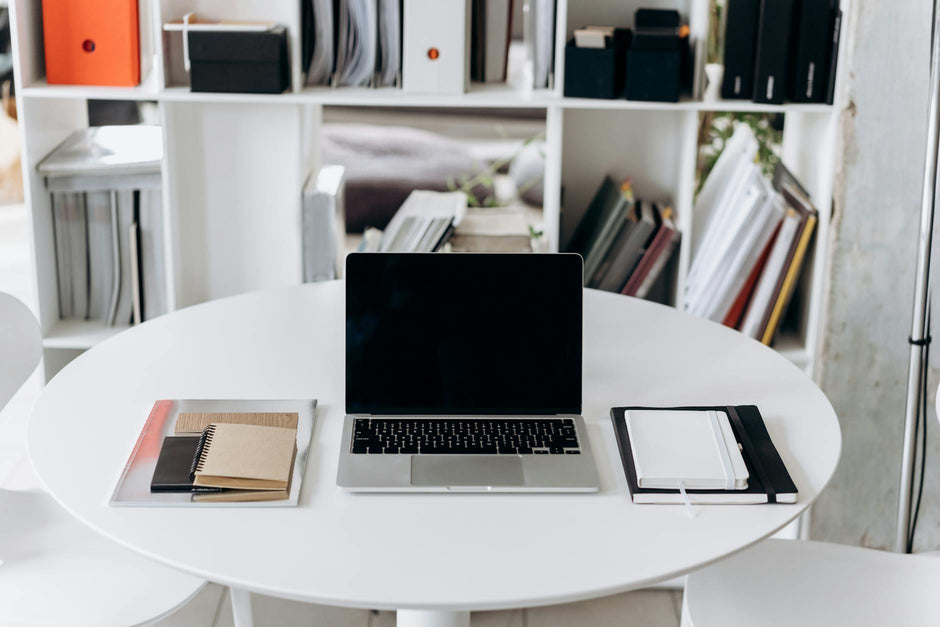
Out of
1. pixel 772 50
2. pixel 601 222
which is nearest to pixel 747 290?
pixel 601 222

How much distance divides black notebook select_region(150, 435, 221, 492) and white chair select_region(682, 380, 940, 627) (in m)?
0.75

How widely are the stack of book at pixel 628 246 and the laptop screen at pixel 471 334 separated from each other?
895 millimetres

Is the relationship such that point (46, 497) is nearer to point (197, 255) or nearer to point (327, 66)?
point (197, 255)

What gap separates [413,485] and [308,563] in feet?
0.63

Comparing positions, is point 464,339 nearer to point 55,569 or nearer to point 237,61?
point 55,569

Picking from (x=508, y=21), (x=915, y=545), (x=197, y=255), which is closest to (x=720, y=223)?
(x=508, y=21)

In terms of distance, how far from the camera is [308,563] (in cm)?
117

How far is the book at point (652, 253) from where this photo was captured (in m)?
2.36

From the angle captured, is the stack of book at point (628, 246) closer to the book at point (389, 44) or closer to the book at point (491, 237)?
the book at point (491, 237)

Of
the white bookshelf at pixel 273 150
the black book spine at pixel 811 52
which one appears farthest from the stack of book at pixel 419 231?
the black book spine at pixel 811 52

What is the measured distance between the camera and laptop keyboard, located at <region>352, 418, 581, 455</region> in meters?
1.40

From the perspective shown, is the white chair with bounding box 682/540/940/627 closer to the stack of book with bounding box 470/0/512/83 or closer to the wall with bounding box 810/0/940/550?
the wall with bounding box 810/0/940/550

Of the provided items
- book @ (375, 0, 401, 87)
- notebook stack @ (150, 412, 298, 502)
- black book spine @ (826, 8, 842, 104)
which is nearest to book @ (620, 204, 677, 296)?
black book spine @ (826, 8, 842, 104)

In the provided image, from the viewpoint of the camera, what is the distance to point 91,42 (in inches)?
89.3
